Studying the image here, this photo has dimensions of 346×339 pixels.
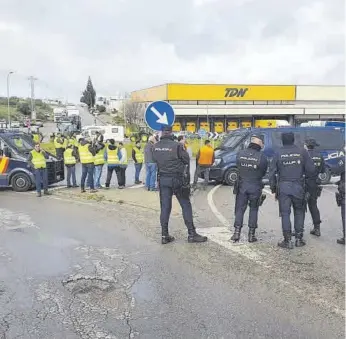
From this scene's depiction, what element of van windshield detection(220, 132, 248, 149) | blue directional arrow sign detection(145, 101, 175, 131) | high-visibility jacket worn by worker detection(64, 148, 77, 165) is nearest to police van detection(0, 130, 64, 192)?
high-visibility jacket worn by worker detection(64, 148, 77, 165)

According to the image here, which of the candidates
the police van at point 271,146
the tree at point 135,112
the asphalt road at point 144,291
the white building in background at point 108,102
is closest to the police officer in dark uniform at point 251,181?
the asphalt road at point 144,291

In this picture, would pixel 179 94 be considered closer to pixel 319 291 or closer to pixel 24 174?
pixel 24 174

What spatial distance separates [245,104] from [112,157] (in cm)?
5068

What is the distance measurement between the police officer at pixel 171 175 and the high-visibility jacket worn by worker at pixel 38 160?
20.9ft

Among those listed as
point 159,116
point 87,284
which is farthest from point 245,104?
point 87,284

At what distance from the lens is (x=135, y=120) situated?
72.5m

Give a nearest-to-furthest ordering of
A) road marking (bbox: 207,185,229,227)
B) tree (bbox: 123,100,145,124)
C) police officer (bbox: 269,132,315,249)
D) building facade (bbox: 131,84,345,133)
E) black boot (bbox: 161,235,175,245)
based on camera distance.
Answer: police officer (bbox: 269,132,315,249) → black boot (bbox: 161,235,175,245) → road marking (bbox: 207,185,229,227) → building facade (bbox: 131,84,345,133) → tree (bbox: 123,100,145,124)

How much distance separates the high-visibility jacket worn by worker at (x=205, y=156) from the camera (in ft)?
45.6

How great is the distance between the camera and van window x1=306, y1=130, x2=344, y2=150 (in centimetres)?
1484

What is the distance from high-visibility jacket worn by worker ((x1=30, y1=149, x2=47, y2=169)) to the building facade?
47.2 meters

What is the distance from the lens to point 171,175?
6977 millimetres

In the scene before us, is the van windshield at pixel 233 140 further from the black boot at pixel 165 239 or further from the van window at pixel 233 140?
the black boot at pixel 165 239

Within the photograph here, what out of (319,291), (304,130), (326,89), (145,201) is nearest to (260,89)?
(326,89)

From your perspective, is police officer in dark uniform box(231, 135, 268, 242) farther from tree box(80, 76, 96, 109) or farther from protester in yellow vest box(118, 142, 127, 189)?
tree box(80, 76, 96, 109)
